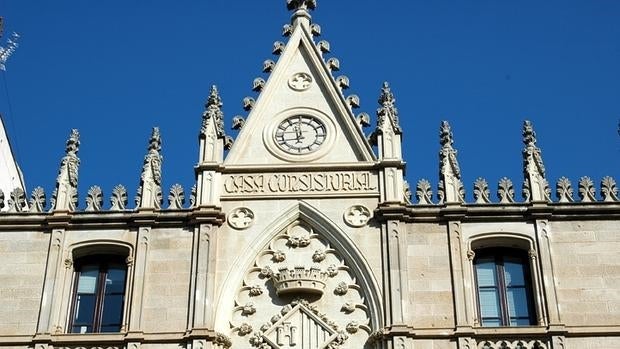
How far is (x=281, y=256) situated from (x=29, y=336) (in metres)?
Result: 5.30

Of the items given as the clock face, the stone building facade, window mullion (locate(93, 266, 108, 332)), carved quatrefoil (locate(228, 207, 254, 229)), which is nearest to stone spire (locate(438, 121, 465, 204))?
the stone building facade

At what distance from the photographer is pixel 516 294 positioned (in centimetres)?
2448

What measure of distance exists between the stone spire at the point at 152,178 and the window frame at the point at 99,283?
4.16ft

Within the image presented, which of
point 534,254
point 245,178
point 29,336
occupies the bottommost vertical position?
point 29,336

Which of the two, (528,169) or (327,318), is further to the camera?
(528,169)

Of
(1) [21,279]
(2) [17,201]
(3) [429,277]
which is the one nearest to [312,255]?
(3) [429,277]

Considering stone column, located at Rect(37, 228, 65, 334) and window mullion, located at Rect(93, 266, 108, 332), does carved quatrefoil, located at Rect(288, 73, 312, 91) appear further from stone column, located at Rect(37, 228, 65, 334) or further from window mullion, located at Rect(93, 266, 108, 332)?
stone column, located at Rect(37, 228, 65, 334)

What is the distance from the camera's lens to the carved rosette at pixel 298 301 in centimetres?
2369

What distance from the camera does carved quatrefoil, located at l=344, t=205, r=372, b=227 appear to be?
81.8 ft

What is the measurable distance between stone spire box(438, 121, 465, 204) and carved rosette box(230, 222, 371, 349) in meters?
2.68

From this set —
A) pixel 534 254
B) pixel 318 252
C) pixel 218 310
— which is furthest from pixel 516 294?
pixel 218 310

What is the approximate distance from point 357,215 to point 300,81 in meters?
3.92

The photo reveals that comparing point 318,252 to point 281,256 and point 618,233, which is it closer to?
point 281,256

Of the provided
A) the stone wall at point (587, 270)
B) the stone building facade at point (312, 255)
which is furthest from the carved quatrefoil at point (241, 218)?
the stone wall at point (587, 270)
